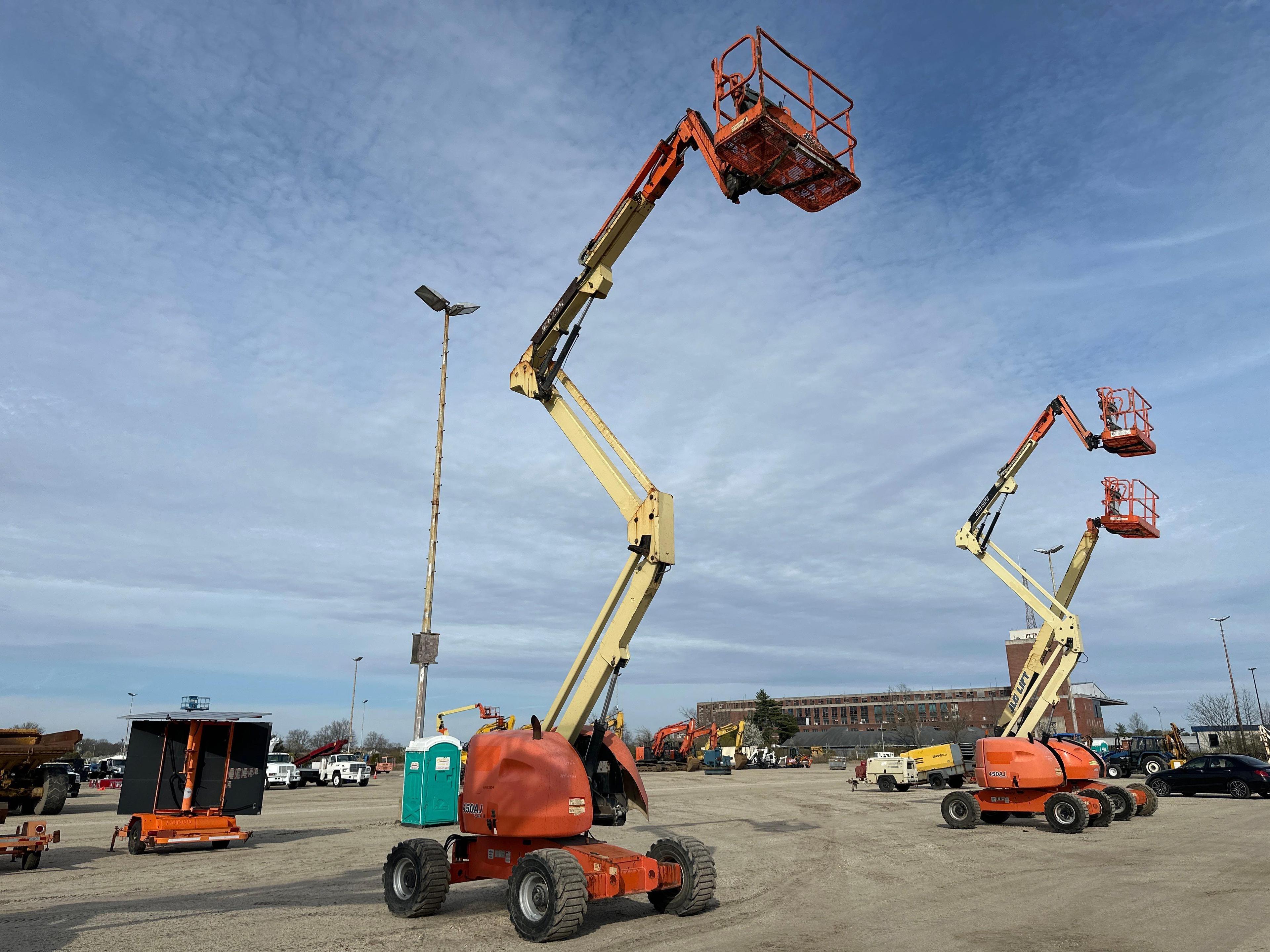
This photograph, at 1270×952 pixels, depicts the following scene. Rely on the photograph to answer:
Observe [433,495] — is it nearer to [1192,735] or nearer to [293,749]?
[1192,735]

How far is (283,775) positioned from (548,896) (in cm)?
3928

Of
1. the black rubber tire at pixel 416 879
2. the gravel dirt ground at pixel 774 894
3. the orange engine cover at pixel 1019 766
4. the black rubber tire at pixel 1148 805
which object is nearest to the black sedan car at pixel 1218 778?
the black rubber tire at pixel 1148 805

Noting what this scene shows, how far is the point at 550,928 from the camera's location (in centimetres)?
873

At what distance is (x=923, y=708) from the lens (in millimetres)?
134375

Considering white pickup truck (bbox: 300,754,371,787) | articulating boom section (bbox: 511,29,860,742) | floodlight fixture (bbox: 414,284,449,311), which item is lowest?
white pickup truck (bbox: 300,754,371,787)

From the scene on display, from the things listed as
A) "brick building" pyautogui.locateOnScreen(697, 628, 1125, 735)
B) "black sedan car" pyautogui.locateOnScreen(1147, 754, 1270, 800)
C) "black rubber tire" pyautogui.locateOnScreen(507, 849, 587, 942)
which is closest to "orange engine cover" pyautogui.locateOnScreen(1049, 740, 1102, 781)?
"black sedan car" pyautogui.locateOnScreen(1147, 754, 1270, 800)

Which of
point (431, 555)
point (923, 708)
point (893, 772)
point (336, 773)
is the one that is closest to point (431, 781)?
point (431, 555)

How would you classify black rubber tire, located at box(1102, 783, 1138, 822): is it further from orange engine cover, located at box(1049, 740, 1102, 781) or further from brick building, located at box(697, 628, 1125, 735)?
brick building, located at box(697, 628, 1125, 735)

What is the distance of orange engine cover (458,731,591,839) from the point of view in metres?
9.67

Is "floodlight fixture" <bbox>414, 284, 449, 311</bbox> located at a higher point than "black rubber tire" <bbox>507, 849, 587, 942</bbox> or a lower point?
higher

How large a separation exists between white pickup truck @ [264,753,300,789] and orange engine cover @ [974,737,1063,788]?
35.4 metres

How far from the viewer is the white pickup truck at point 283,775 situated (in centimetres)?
4244

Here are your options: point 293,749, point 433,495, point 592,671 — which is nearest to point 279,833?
point 433,495

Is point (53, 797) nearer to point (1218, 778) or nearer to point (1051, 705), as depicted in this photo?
point (1051, 705)
